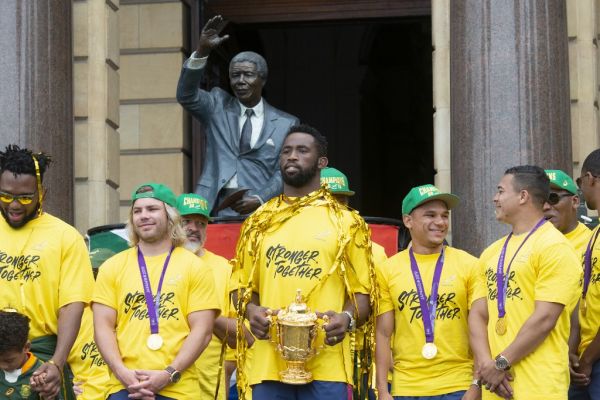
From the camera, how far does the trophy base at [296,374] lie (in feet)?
25.4

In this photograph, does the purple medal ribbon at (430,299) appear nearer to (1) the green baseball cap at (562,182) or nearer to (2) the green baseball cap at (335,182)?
(1) the green baseball cap at (562,182)

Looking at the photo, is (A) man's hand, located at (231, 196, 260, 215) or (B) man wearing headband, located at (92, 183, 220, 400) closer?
(B) man wearing headband, located at (92, 183, 220, 400)

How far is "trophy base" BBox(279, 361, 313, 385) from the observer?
25.4ft

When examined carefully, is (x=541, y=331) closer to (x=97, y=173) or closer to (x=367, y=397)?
(x=367, y=397)

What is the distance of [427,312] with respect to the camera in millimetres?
8852

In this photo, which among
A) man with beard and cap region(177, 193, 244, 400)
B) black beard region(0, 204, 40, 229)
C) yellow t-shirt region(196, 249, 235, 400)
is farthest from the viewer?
yellow t-shirt region(196, 249, 235, 400)

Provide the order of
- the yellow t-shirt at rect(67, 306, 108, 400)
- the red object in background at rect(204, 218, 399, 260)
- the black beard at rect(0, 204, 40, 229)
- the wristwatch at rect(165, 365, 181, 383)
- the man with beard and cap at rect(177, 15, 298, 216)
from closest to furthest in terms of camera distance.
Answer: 1. the wristwatch at rect(165, 365, 181, 383)
2. the black beard at rect(0, 204, 40, 229)
3. the yellow t-shirt at rect(67, 306, 108, 400)
4. the red object in background at rect(204, 218, 399, 260)
5. the man with beard and cap at rect(177, 15, 298, 216)

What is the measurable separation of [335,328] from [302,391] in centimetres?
43

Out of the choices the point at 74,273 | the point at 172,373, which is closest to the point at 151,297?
the point at 172,373

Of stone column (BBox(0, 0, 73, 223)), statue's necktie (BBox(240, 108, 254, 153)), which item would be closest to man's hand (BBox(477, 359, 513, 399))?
statue's necktie (BBox(240, 108, 254, 153))

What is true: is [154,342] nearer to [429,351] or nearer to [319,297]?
[319,297]

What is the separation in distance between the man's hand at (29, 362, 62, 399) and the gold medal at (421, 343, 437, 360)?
2350mm

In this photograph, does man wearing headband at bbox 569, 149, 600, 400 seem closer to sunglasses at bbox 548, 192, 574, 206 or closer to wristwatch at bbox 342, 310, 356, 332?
sunglasses at bbox 548, 192, 574, 206

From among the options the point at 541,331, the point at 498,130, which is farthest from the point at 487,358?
the point at 498,130
